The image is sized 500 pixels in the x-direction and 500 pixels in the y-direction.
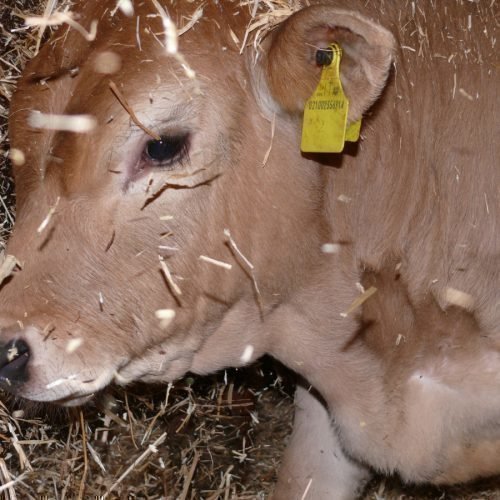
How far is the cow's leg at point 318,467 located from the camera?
4.17 metres

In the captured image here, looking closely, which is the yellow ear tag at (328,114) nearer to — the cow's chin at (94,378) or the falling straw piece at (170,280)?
the falling straw piece at (170,280)

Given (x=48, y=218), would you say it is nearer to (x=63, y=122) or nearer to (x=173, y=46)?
(x=63, y=122)

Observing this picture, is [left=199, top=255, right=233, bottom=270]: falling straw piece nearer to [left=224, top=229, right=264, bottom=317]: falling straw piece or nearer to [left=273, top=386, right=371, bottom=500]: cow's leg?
[left=224, top=229, right=264, bottom=317]: falling straw piece

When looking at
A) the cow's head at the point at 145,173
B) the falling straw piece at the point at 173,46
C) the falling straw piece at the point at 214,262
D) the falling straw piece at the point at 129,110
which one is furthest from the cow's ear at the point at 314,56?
the falling straw piece at the point at 214,262

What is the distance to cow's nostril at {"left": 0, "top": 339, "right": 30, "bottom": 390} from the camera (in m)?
2.64

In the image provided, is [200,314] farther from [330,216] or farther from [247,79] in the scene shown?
[247,79]

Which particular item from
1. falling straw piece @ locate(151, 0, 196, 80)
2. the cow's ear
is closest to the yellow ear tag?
the cow's ear

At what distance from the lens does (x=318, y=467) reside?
4199 millimetres

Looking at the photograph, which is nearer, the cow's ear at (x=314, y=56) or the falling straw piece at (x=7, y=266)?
the cow's ear at (x=314, y=56)

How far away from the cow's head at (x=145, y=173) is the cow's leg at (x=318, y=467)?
1.47 metres

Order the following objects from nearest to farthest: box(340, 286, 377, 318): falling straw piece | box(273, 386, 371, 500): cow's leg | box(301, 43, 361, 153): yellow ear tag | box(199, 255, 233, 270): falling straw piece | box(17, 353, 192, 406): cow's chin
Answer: box(301, 43, 361, 153): yellow ear tag → box(17, 353, 192, 406): cow's chin → box(199, 255, 233, 270): falling straw piece → box(340, 286, 377, 318): falling straw piece → box(273, 386, 371, 500): cow's leg

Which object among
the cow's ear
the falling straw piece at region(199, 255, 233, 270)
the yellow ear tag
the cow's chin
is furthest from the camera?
the falling straw piece at region(199, 255, 233, 270)

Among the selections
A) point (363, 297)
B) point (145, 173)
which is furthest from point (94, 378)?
point (363, 297)

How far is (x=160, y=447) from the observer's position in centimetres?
451
